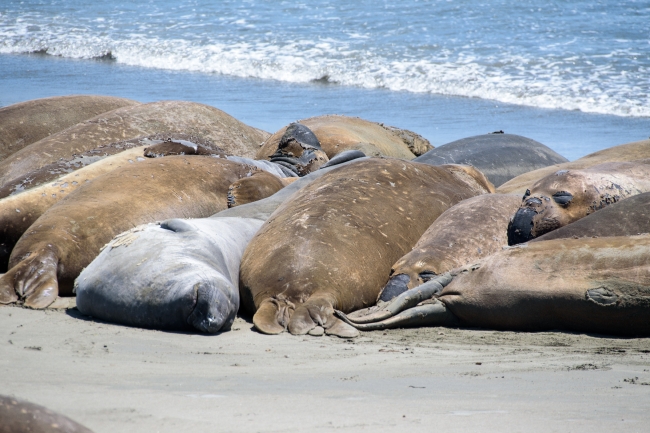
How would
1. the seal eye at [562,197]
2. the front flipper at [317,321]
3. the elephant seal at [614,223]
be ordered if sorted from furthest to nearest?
the seal eye at [562,197], the elephant seal at [614,223], the front flipper at [317,321]

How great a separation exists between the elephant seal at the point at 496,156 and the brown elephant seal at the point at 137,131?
213cm

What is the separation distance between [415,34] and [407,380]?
1956 centimetres

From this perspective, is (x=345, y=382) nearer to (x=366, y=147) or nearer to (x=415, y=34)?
(x=366, y=147)

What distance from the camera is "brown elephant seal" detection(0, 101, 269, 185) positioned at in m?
7.52

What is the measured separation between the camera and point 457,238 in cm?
517

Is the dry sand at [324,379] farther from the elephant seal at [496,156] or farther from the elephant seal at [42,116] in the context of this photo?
the elephant seal at [42,116]

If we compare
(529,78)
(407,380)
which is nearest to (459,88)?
(529,78)

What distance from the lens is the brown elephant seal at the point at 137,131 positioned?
24.7ft

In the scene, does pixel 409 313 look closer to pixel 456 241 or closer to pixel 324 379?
pixel 456 241

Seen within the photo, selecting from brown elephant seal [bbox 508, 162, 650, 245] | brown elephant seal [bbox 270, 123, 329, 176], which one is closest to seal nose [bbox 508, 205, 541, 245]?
brown elephant seal [bbox 508, 162, 650, 245]

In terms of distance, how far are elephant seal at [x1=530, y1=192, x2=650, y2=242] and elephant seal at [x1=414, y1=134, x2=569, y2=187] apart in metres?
3.09

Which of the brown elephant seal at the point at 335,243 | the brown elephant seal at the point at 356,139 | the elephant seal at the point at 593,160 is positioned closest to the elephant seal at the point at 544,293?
the brown elephant seal at the point at 335,243

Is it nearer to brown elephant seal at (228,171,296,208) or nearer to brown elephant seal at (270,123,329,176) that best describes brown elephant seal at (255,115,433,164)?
brown elephant seal at (270,123,329,176)

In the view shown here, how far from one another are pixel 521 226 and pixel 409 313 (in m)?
1.29
